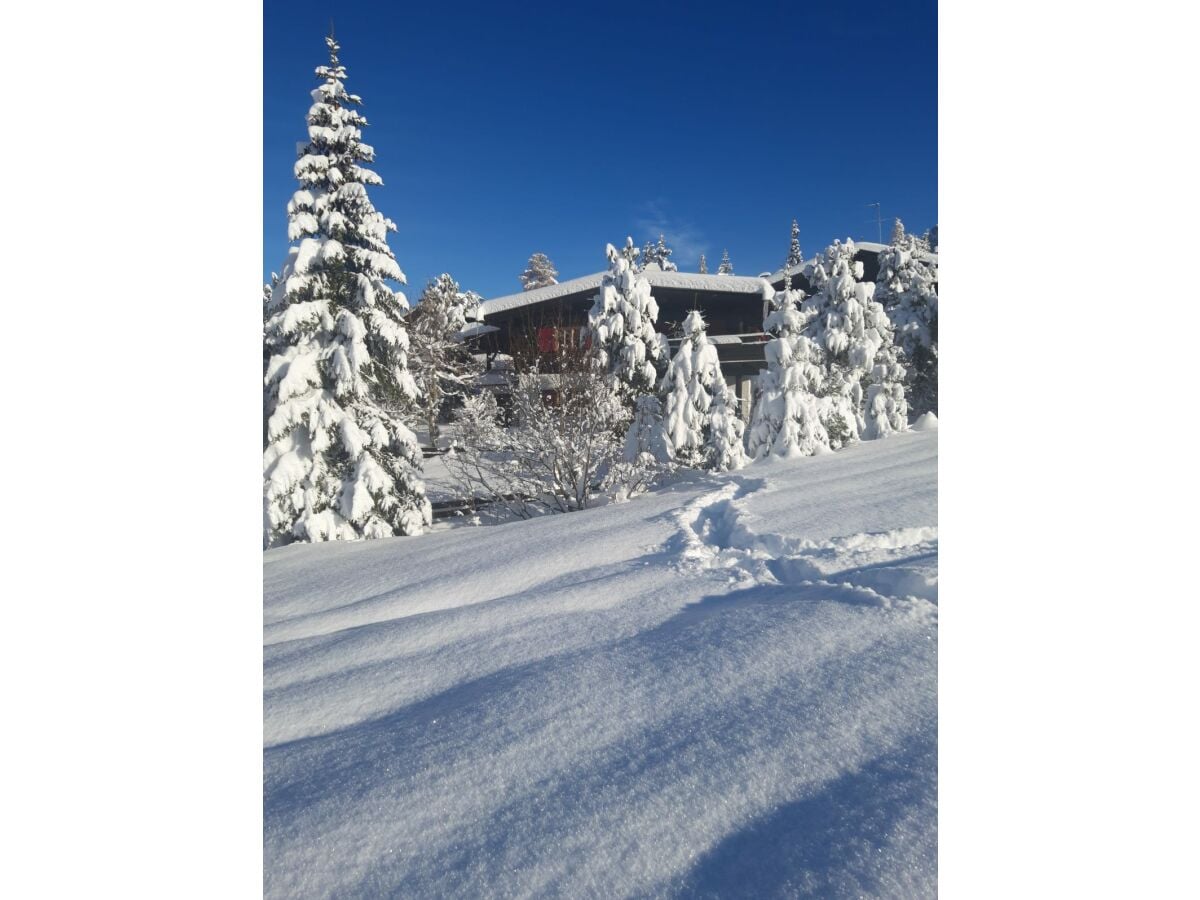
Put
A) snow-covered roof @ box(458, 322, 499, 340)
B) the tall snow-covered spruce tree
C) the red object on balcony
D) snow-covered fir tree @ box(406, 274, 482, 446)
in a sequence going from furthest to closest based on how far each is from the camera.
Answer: snow-covered roof @ box(458, 322, 499, 340) < snow-covered fir tree @ box(406, 274, 482, 446) < the red object on balcony < the tall snow-covered spruce tree

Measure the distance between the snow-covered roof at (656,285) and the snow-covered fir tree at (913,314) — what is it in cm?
413

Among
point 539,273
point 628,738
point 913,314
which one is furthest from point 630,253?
point 539,273

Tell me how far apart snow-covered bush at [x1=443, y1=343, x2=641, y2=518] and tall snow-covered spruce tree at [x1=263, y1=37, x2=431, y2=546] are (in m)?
1.63

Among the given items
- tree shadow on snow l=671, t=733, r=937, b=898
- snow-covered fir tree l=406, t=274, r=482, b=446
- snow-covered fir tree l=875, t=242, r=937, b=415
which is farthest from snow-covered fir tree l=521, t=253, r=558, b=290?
tree shadow on snow l=671, t=733, r=937, b=898

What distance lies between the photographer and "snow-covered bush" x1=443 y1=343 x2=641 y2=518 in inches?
349

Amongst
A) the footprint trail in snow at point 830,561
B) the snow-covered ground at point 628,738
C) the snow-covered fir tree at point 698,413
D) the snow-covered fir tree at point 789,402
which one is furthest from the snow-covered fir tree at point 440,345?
the snow-covered ground at point 628,738

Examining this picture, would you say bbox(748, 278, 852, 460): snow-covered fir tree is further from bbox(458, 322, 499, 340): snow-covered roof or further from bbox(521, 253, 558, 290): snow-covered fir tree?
bbox(521, 253, 558, 290): snow-covered fir tree

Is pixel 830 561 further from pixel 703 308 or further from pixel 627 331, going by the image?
pixel 703 308

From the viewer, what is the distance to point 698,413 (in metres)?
10.4
